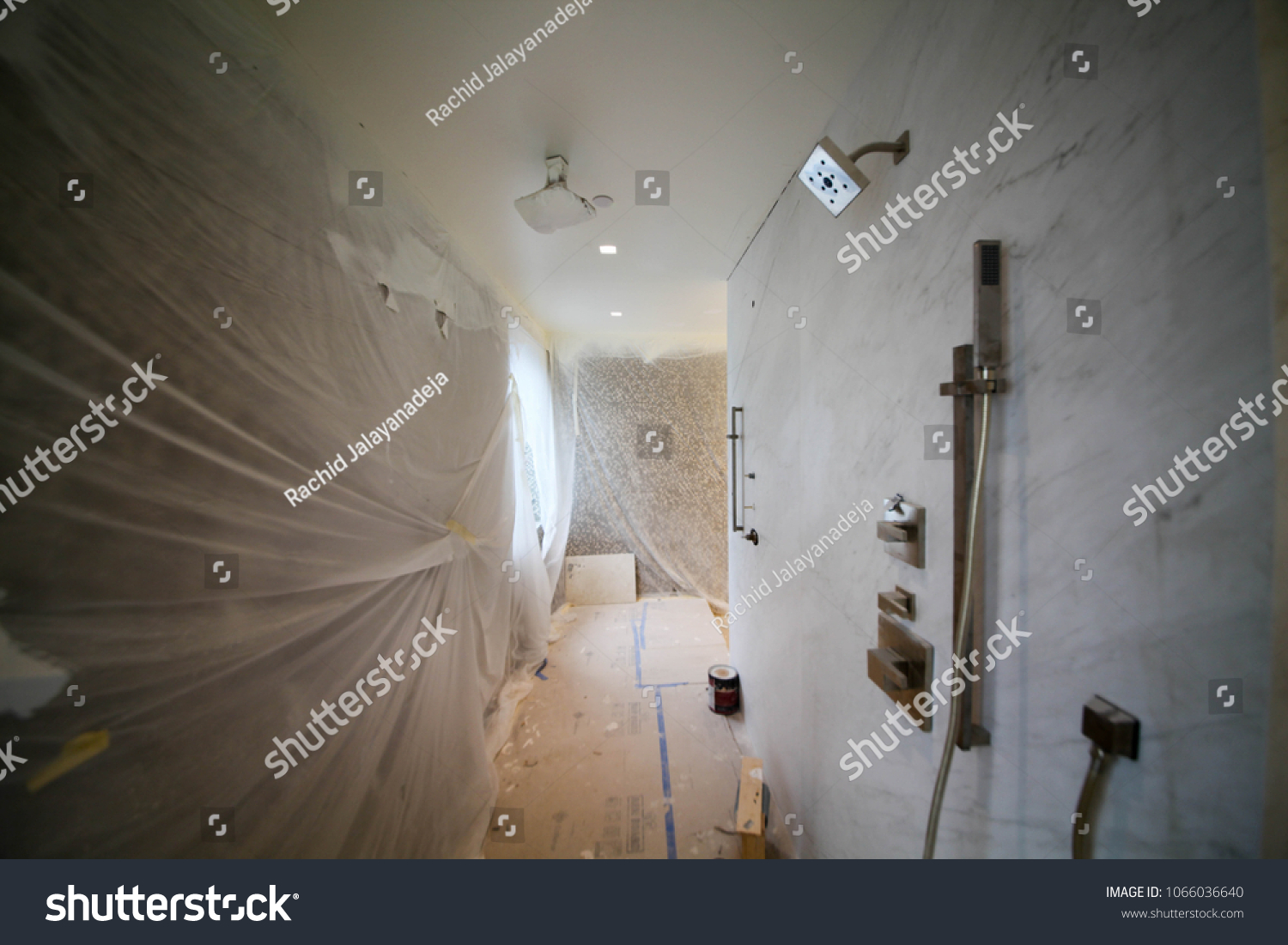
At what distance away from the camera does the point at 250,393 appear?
87cm

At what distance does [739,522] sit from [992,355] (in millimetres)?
1881

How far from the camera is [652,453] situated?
13.0 ft

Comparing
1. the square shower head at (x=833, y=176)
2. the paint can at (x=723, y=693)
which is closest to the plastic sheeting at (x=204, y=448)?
the square shower head at (x=833, y=176)

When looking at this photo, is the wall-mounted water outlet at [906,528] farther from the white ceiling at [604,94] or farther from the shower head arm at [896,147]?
the white ceiling at [604,94]

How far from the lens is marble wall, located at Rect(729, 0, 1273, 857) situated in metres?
0.44

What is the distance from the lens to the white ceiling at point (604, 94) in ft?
3.19

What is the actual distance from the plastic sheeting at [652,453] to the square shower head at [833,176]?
2889mm

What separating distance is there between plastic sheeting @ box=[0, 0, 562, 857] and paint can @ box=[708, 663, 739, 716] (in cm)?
141

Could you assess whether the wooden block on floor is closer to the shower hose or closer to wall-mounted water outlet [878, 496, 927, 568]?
the shower hose

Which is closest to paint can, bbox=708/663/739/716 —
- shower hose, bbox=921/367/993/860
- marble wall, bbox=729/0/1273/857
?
marble wall, bbox=729/0/1273/857

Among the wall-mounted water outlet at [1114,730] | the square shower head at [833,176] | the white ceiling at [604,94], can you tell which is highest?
the white ceiling at [604,94]

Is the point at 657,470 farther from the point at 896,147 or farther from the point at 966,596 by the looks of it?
the point at 966,596

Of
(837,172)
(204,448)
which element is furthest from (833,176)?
(204,448)

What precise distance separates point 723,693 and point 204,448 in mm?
2343
